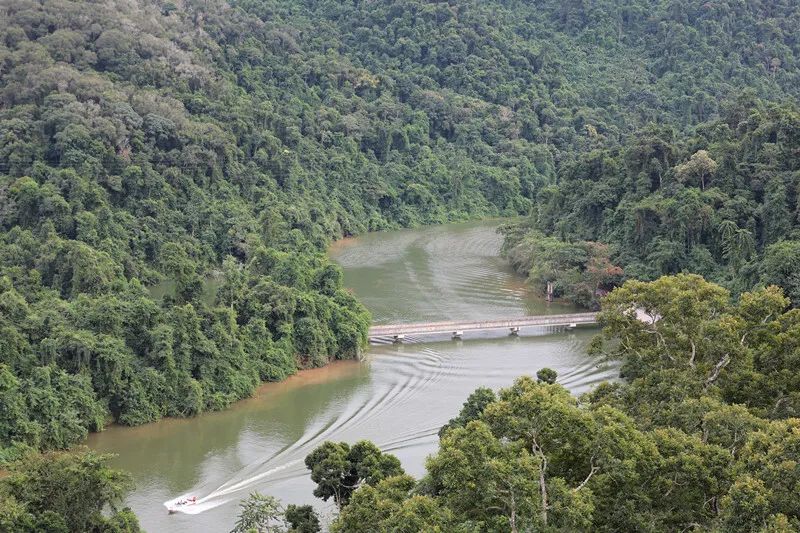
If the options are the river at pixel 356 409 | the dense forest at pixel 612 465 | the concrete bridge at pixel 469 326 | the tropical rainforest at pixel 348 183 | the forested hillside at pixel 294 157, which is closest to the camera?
the dense forest at pixel 612 465

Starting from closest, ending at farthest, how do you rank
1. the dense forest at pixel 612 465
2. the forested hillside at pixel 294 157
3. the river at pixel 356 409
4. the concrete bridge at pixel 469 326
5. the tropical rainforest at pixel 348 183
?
the dense forest at pixel 612 465
the tropical rainforest at pixel 348 183
the river at pixel 356 409
the forested hillside at pixel 294 157
the concrete bridge at pixel 469 326

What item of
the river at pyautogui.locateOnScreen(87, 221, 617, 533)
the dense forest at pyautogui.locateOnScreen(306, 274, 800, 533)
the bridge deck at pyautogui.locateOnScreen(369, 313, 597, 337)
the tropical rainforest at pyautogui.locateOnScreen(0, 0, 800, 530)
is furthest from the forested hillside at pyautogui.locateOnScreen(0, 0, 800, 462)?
the dense forest at pyautogui.locateOnScreen(306, 274, 800, 533)

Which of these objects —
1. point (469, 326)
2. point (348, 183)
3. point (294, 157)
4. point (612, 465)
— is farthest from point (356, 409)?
point (348, 183)

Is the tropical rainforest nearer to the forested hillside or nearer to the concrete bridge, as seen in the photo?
the forested hillside

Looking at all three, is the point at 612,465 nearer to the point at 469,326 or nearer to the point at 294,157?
the point at 469,326

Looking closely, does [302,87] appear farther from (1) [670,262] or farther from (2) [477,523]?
(2) [477,523]

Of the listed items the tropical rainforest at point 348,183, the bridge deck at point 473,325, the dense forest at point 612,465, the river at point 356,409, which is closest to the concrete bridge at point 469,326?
the bridge deck at point 473,325

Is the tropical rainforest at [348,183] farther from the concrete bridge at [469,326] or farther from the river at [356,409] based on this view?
the concrete bridge at [469,326]
